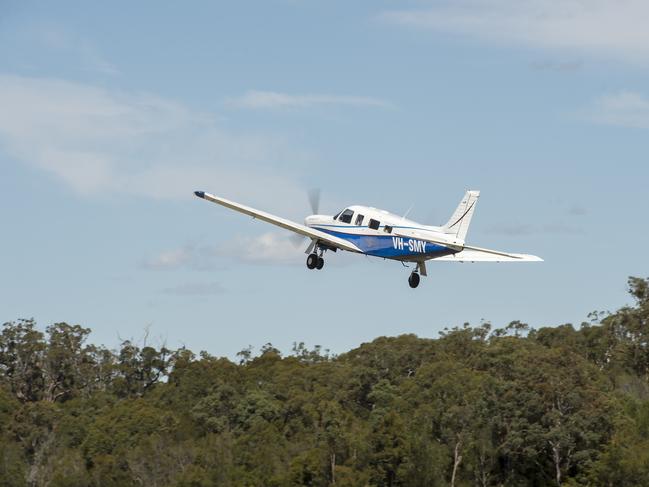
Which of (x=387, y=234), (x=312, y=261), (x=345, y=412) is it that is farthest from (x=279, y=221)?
(x=345, y=412)

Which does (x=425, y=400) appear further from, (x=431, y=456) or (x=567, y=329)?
(x=567, y=329)

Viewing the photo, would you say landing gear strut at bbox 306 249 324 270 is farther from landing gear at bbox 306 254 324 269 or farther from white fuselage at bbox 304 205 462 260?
white fuselage at bbox 304 205 462 260

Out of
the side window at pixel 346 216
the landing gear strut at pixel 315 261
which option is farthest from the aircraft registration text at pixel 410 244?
the landing gear strut at pixel 315 261

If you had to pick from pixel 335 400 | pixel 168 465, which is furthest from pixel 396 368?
pixel 168 465

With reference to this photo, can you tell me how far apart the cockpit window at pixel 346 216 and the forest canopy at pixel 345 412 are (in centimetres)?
3664

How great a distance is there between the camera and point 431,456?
3497 inches

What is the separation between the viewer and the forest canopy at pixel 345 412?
8969cm

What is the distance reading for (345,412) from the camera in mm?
106812

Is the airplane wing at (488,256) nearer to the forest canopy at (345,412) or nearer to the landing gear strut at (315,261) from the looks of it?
the landing gear strut at (315,261)

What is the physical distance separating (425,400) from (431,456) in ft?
43.6

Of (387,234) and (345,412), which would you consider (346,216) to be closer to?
(387,234)

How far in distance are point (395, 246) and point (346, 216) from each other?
3521mm

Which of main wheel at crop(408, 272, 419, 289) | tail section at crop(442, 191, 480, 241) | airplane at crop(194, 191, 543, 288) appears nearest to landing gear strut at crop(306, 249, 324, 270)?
airplane at crop(194, 191, 543, 288)

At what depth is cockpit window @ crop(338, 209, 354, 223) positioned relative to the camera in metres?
51.2
